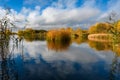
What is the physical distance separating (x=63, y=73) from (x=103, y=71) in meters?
2.14

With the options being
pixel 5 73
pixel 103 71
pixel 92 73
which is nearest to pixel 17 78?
A: pixel 5 73

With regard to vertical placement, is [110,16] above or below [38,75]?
above

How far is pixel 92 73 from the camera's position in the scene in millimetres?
10641

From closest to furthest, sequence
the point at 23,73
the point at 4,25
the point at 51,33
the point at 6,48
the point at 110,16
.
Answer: the point at 4,25, the point at 6,48, the point at 23,73, the point at 110,16, the point at 51,33

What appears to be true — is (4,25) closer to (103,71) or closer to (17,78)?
(17,78)

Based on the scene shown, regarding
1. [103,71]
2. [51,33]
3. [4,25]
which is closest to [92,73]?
[103,71]

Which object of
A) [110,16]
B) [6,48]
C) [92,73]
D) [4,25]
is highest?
[110,16]

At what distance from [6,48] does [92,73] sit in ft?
15.2

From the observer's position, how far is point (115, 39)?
2759 centimetres

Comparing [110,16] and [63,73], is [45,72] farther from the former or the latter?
[110,16]

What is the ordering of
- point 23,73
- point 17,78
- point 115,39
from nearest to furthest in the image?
point 17,78, point 23,73, point 115,39

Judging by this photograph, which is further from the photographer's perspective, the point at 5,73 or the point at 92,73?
the point at 92,73

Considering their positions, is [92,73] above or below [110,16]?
below

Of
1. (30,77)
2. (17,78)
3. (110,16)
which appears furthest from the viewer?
(110,16)
